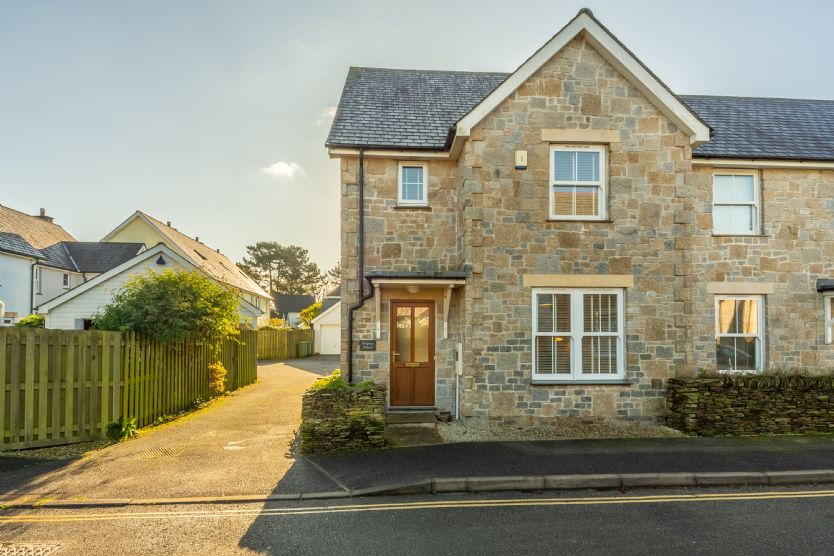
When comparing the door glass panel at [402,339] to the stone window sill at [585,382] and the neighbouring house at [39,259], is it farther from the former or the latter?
the neighbouring house at [39,259]

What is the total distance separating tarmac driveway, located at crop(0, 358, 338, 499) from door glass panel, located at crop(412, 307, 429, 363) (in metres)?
3.21

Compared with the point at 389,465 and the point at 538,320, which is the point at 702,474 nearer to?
the point at 538,320

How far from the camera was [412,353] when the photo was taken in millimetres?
11148

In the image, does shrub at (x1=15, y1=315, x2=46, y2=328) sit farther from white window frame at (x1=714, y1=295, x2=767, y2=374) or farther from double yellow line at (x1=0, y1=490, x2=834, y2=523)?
white window frame at (x1=714, y1=295, x2=767, y2=374)

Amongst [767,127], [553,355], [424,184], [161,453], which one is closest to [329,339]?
[424,184]

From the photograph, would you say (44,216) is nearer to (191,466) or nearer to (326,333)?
(326,333)

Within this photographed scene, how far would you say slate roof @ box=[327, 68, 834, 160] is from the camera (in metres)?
11.1

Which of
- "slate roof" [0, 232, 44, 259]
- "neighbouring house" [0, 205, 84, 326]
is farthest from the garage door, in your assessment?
"slate roof" [0, 232, 44, 259]

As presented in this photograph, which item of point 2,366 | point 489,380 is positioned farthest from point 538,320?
point 2,366

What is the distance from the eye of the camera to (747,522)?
553 centimetres

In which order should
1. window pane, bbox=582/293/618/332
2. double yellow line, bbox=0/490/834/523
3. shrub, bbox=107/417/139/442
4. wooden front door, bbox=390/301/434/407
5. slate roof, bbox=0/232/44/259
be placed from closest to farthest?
1. double yellow line, bbox=0/490/834/523
2. shrub, bbox=107/417/139/442
3. window pane, bbox=582/293/618/332
4. wooden front door, bbox=390/301/434/407
5. slate roof, bbox=0/232/44/259

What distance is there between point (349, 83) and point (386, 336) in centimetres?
783

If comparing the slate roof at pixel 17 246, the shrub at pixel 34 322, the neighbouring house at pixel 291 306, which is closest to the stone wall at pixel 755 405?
the shrub at pixel 34 322

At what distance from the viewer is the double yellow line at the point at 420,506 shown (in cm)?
575
